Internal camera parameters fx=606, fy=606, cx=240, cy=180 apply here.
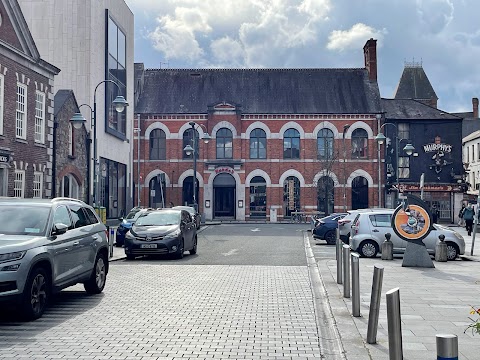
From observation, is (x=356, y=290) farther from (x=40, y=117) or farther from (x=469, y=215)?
(x=469, y=215)

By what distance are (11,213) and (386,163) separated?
43.5 meters

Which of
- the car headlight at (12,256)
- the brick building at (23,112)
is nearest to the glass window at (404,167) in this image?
the brick building at (23,112)

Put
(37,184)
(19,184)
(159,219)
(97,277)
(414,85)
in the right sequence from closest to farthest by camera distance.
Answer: (97,277) → (159,219) → (19,184) → (37,184) → (414,85)

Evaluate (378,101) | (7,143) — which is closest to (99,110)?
(7,143)

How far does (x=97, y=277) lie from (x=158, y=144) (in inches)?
1585

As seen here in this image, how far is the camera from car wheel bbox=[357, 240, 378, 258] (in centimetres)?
1852

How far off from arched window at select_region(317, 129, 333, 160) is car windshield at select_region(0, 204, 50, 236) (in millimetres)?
41293

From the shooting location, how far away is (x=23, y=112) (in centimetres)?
2317

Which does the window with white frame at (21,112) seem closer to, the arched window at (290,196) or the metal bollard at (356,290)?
the metal bollard at (356,290)

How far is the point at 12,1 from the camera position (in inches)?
886

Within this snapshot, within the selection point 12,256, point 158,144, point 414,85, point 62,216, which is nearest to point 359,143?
point 158,144

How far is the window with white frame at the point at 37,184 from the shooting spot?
24.2 meters

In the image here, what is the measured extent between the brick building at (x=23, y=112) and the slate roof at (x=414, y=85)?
50471 mm

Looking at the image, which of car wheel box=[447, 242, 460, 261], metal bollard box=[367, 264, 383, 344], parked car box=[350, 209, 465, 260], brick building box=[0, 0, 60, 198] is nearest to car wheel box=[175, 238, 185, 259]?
parked car box=[350, 209, 465, 260]
